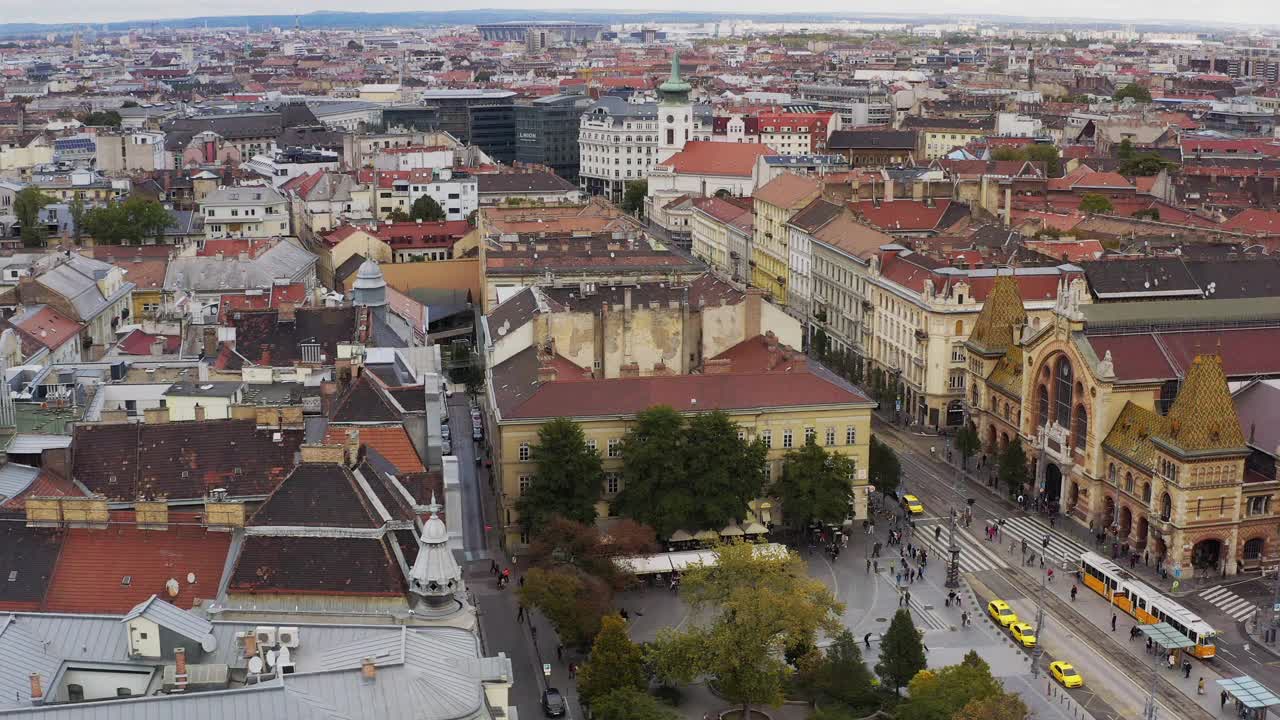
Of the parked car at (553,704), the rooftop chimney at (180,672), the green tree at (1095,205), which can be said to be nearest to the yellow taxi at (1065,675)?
the parked car at (553,704)

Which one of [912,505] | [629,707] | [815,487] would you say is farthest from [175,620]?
[912,505]

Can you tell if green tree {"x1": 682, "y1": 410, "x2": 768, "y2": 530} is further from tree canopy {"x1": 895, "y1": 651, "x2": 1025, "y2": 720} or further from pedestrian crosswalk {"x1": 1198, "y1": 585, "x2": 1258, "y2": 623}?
pedestrian crosswalk {"x1": 1198, "y1": 585, "x2": 1258, "y2": 623}

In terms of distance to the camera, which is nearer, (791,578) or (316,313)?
(791,578)

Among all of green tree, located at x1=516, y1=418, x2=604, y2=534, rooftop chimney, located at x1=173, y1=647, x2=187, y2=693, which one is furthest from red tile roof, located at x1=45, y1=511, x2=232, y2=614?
green tree, located at x1=516, y1=418, x2=604, y2=534

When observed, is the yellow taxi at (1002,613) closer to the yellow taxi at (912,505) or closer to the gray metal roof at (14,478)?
the yellow taxi at (912,505)

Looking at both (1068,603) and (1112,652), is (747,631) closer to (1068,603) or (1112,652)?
(1112,652)

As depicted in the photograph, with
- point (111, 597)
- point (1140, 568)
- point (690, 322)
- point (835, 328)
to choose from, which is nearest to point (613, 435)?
point (690, 322)

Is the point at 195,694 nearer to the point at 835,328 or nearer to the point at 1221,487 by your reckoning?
the point at 1221,487
